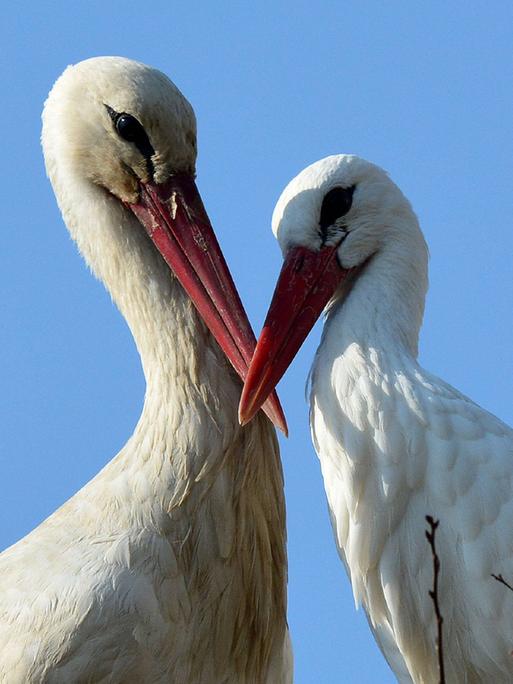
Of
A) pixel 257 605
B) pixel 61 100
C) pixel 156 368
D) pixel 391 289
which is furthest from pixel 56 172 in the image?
pixel 257 605

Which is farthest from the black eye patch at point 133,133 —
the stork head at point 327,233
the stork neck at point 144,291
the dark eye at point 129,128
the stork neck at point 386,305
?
the stork neck at point 386,305

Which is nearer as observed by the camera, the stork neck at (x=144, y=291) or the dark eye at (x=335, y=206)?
the stork neck at (x=144, y=291)

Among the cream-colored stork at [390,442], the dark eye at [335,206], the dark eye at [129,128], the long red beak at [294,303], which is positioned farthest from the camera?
the dark eye at [335,206]

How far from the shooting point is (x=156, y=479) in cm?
430

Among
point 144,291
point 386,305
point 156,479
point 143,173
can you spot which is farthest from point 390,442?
point 143,173

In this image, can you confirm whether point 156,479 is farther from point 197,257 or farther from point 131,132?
point 131,132

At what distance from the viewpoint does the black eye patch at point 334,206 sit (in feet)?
15.0

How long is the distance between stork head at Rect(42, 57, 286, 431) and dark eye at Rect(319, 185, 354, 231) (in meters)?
0.33

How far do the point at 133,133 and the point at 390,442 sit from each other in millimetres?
1118

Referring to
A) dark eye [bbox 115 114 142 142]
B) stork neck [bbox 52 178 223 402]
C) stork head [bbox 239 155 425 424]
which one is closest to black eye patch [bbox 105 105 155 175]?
dark eye [bbox 115 114 142 142]

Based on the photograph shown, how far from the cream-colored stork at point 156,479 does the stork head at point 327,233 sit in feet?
0.57

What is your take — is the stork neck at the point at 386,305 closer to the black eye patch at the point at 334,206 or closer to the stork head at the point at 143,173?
the black eye patch at the point at 334,206

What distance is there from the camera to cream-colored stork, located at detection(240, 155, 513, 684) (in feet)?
13.2

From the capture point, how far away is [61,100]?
465cm
